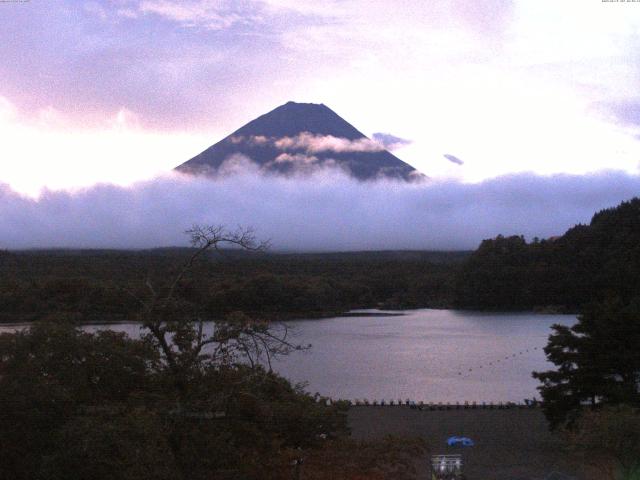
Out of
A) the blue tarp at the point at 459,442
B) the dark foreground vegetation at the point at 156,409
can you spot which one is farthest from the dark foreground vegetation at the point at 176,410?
the blue tarp at the point at 459,442

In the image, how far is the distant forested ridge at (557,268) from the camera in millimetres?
54156

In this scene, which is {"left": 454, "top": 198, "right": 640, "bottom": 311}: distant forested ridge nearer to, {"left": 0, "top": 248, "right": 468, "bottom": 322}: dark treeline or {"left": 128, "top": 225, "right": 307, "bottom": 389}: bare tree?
{"left": 0, "top": 248, "right": 468, "bottom": 322}: dark treeline

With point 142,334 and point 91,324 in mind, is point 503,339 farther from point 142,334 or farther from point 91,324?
point 142,334

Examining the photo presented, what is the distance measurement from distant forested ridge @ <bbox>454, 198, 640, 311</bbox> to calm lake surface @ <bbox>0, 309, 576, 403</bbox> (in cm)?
726

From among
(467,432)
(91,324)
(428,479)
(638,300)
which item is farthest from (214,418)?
(91,324)

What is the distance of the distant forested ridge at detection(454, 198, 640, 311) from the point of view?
54156 millimetres

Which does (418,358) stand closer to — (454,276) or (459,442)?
(459,442)

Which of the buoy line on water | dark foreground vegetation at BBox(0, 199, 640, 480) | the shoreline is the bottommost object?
the buoy line on water

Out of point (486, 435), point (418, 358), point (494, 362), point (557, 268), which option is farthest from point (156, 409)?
point (557, 268)

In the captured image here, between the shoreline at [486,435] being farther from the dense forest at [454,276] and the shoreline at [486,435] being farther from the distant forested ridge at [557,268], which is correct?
the distant forested ridge at [557,268]

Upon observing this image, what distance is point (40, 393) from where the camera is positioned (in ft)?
19.7

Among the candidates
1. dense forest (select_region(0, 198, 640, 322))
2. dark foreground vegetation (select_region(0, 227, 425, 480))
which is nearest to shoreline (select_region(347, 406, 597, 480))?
dark foreground vegetation (select_region(0, 227, 425, 480))

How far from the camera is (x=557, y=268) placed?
184 feet

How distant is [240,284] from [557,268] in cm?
2756
